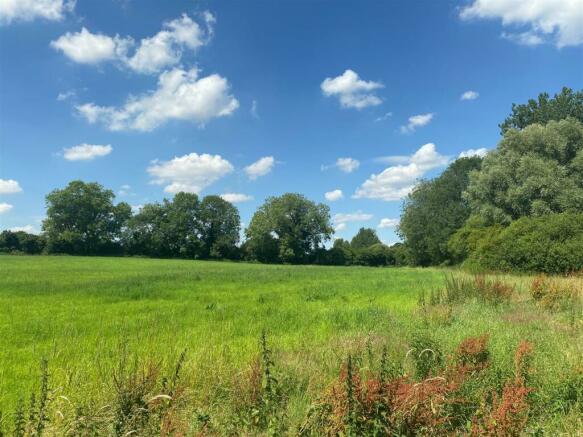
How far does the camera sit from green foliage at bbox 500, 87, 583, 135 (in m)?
47.0

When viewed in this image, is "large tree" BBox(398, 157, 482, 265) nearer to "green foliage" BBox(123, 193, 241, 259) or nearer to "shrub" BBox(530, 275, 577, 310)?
"shrub" BBox(530, 275, 577, 310)

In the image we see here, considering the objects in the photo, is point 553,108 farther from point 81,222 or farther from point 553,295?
point 81,222

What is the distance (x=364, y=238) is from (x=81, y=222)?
88.5m

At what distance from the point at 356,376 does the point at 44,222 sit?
330ft

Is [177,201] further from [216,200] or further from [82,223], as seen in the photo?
[82,223]

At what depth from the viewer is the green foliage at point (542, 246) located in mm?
21483

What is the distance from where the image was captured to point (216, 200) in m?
102

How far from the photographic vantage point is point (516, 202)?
35.3m

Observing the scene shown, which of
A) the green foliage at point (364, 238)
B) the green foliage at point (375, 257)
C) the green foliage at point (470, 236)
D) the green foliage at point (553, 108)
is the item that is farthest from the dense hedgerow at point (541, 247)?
the green foliage at point (364, 238)

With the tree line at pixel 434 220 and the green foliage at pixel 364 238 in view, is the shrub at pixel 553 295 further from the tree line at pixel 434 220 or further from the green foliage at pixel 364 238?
the green foliage at pixel 364 238

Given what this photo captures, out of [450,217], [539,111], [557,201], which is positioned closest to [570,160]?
[557,201]

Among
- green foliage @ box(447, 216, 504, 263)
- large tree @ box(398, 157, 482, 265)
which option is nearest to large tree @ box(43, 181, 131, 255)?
large tree @ box(398, 157, 482, 265)

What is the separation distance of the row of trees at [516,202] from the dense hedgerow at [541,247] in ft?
0.15

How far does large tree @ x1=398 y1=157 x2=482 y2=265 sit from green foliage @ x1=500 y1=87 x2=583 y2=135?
9.96m
